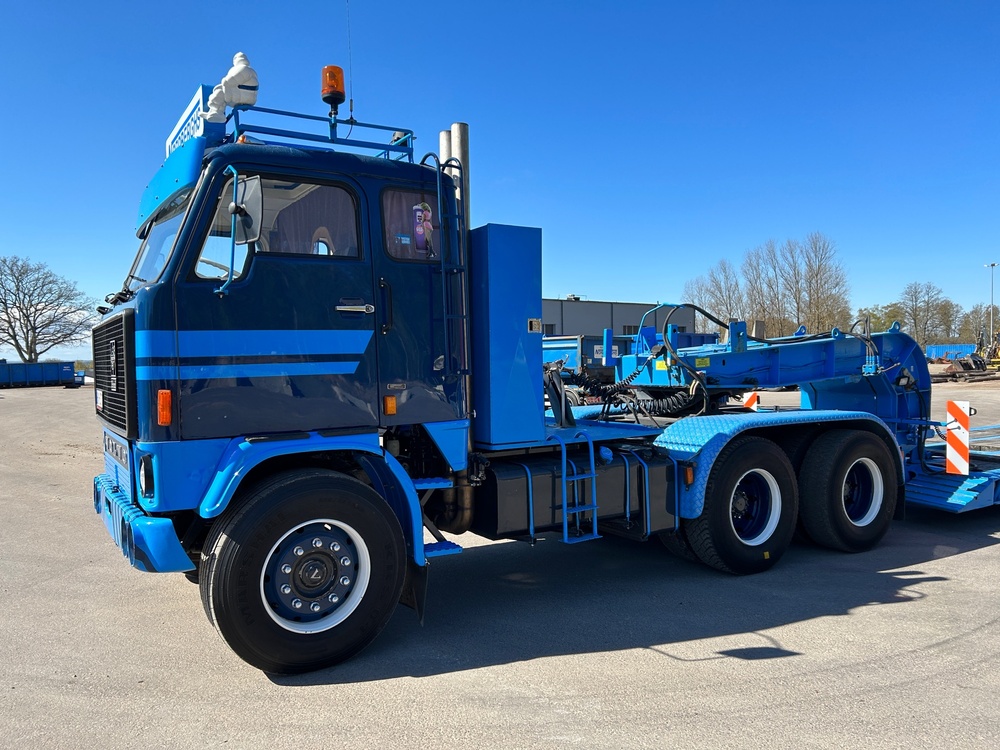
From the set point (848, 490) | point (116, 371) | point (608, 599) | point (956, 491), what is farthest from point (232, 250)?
point (956, 491)

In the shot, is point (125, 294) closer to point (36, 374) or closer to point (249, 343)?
point (249, 343)

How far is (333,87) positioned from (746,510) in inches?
190

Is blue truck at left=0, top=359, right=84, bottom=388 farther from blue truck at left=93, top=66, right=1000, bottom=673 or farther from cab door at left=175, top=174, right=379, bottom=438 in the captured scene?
cab door at left=175, top=174, right=379, bottom=438

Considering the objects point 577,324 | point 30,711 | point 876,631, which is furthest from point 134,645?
point 577,324

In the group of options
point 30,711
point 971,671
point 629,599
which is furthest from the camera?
point 629,599

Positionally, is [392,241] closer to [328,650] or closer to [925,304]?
[328,650]

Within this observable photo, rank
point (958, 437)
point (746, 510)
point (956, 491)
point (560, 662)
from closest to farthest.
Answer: point (560, 662) → point (746, 510) → point (956, 491) → point (958, 437)

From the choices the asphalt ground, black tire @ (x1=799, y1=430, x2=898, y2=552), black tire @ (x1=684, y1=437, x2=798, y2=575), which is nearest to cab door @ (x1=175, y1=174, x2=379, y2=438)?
the asphalt ground

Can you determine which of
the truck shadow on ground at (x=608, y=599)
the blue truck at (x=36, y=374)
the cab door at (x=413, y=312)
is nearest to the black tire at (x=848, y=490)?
the truck shadow on ground at (x=608, y=599)

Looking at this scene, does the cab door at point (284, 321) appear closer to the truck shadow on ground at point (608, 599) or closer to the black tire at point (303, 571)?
the black tire at point (303, 571)

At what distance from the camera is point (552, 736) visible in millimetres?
3320

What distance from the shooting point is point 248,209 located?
4.12m

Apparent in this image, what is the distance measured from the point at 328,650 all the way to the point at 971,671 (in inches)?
144

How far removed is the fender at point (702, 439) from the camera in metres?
5.77
